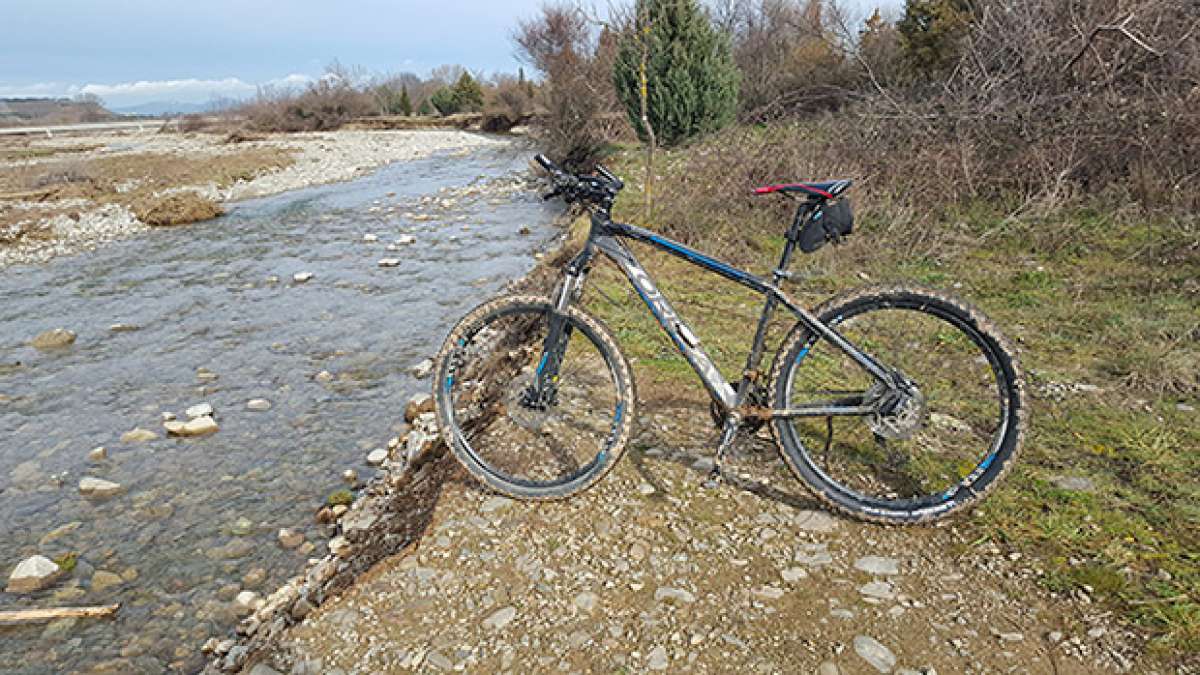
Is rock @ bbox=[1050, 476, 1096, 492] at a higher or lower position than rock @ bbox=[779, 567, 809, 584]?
higher

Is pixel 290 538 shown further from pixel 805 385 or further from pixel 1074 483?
pixel 1074 483

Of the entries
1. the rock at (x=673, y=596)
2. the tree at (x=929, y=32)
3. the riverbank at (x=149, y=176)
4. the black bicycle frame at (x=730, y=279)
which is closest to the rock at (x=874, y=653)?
the rock at (x=673, y=596)

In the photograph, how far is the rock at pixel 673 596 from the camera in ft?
9.51

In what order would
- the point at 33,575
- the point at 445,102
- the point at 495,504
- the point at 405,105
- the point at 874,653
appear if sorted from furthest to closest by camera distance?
the point at 405,105 → the point at 445,102 → the point at 33,575 → the point at 495,504 → the point at 874,653

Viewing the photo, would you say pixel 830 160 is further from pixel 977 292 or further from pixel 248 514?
pixel 248 514

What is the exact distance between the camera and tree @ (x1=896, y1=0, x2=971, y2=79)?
1562cm

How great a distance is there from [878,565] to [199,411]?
5.74m

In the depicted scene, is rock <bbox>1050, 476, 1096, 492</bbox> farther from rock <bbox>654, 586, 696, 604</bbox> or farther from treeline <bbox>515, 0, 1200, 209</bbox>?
treeline <bbox>515, 0, 1200, 209</bbox>

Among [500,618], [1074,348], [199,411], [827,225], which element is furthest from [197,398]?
[1074,348]

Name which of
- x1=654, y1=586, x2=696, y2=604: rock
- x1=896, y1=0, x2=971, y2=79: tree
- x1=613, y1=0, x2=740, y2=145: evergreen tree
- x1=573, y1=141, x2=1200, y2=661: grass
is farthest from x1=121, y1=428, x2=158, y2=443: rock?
x1=896, y1=0, x2=971, y2=79: tree

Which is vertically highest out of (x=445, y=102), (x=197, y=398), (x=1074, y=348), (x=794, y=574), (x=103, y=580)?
(x=445, y=102)

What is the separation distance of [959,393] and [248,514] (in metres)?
4.88

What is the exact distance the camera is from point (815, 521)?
3.35 meters

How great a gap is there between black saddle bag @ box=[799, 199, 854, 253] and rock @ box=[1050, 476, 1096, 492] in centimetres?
175
